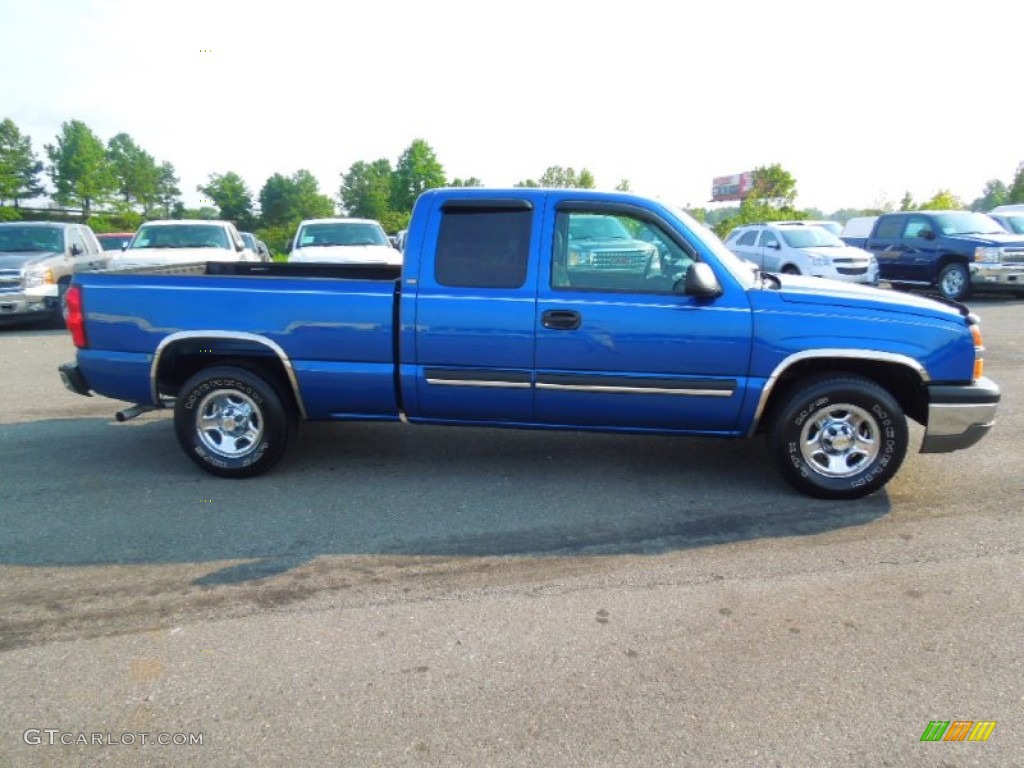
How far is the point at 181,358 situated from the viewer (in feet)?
16.0

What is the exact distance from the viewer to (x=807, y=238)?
52.9ft

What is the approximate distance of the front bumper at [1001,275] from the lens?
1417cm

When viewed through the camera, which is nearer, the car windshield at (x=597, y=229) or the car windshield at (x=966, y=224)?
the car windshield at (x=597, y=229)

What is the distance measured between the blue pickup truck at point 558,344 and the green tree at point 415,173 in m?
63.7

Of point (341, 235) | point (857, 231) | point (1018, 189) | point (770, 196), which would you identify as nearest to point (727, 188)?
point (1018, 189)

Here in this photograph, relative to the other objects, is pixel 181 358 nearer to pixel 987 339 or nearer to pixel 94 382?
pixel 94 382

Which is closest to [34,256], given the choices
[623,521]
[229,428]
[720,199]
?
[229,428]

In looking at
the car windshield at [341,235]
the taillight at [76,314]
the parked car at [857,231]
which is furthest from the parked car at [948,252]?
the taillight at [76,314]

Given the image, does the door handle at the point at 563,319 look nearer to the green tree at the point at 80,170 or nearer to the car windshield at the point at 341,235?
the car windshield at the point at 341,235

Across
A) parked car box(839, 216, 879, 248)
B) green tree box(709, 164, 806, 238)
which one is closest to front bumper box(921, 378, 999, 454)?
parked car box(839, 216, 879, 248)

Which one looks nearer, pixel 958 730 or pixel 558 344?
pixel 958 730

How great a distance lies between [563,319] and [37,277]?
10.2m

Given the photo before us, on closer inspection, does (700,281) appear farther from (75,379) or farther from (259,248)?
(259,248)

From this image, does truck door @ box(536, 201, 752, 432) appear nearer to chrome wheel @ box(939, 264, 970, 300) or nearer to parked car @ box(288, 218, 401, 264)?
parked car @ box(288, 218, 401, 264)
